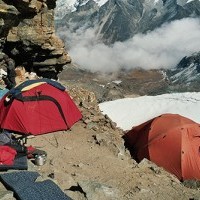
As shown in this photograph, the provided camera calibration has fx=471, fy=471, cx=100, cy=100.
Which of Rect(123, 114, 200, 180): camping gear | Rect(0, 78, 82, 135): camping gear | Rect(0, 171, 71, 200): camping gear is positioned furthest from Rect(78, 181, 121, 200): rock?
Rect(0, 78, 82, 135): camping gear

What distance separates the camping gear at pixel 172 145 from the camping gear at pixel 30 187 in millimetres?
6991

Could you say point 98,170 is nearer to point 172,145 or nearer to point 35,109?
point 172,145

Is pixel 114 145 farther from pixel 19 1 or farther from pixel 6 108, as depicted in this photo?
pixel 19 1

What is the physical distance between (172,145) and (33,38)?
51.7 feet

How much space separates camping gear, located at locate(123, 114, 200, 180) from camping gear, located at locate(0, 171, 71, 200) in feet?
22.9

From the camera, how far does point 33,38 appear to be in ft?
103

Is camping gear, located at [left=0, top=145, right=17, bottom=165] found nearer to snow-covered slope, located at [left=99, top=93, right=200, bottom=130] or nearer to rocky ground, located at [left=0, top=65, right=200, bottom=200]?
rocky ground, located at [left=0, top=65, right=200, bottom=200]

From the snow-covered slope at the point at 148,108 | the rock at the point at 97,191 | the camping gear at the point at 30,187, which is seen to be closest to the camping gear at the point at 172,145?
the rock at the point at 97,191

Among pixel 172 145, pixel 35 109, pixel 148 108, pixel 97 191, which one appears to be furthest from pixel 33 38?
pixel 97 191

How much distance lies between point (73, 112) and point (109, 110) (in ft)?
42.2

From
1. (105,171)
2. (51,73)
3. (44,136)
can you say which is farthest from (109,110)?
(105,171)

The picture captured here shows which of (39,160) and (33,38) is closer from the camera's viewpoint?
(39,160)

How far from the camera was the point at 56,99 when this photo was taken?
65.2ft

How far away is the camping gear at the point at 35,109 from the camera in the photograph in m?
18.8
